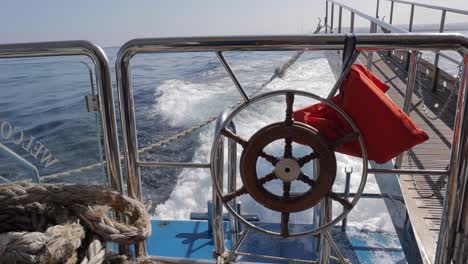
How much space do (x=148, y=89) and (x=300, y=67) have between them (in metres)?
4.41

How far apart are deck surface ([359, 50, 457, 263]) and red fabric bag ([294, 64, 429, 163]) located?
985mm

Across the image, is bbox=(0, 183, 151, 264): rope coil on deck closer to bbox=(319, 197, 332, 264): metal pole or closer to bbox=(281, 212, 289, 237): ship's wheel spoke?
bbox=(281, 212, 289, 237): ship's wheel spoke

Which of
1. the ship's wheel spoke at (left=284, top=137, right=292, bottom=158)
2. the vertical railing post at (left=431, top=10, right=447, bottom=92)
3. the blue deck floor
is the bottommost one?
the blue deck floor

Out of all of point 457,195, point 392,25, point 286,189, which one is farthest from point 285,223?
point 392,25

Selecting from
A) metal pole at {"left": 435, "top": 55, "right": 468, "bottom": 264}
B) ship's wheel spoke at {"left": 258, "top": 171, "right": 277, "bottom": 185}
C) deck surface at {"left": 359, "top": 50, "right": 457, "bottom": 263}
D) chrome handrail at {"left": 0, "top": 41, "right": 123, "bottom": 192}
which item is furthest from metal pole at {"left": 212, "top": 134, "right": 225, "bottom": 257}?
deck surface at {"left": 359, "top": 50, "right": 457, "bottom": 263}

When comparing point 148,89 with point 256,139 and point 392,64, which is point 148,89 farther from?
point 256,139

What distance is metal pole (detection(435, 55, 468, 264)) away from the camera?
40.4 inches

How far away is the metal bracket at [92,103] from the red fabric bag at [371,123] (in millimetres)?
707

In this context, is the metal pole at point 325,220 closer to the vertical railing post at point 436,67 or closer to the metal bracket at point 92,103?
the metal bracket at point 92,103

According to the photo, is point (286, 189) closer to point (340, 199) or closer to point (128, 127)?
point (340, 199)

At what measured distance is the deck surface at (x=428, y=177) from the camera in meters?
2.01

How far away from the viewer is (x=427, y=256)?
1.81 m

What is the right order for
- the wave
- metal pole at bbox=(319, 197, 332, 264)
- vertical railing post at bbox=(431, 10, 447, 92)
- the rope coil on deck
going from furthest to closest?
the wave < vertical railing post at bbox=(431, 10, 447, 92) < metal pole at bbox=(319, 197, 332, 264) < the rope coil on deck

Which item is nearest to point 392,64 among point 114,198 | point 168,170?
point 168,170
